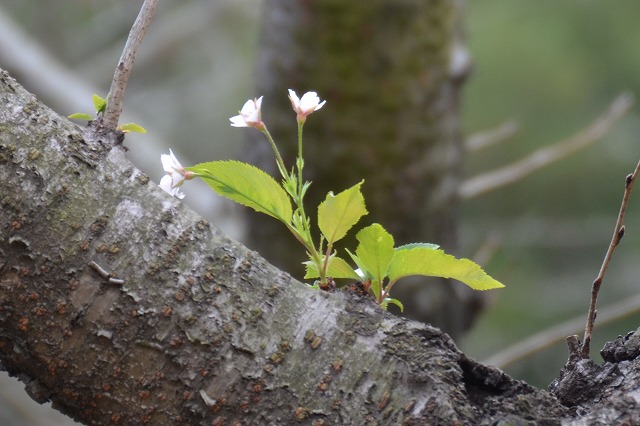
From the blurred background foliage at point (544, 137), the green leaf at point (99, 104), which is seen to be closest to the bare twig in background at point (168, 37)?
the blurred background foliage at point (544, 137)

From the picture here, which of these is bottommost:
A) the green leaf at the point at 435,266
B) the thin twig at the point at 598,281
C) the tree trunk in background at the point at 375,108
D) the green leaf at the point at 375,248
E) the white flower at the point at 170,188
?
the white flower at the point at 170,188

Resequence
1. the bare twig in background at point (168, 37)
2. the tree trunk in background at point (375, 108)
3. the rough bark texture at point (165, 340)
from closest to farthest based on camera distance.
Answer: the rough bark texture at point (165, 340)
the tree trunk in background at point (375, 108)
the bare twig in background at point (168, 37)

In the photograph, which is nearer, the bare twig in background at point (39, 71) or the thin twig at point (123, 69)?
the thin twig at point (123, 69)

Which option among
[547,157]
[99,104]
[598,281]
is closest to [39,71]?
[547,157]

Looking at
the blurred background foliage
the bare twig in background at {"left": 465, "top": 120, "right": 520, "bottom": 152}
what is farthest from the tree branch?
the blurred background foliage

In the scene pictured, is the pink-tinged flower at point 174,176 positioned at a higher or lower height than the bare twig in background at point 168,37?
lower

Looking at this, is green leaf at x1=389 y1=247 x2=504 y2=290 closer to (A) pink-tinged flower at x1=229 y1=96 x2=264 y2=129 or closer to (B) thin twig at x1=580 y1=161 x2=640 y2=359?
(B) thin twig at x1=580 y1=161 x2=640 y2=359

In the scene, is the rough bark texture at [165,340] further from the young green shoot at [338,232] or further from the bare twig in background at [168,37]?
the bare twig in background at [168,37]
